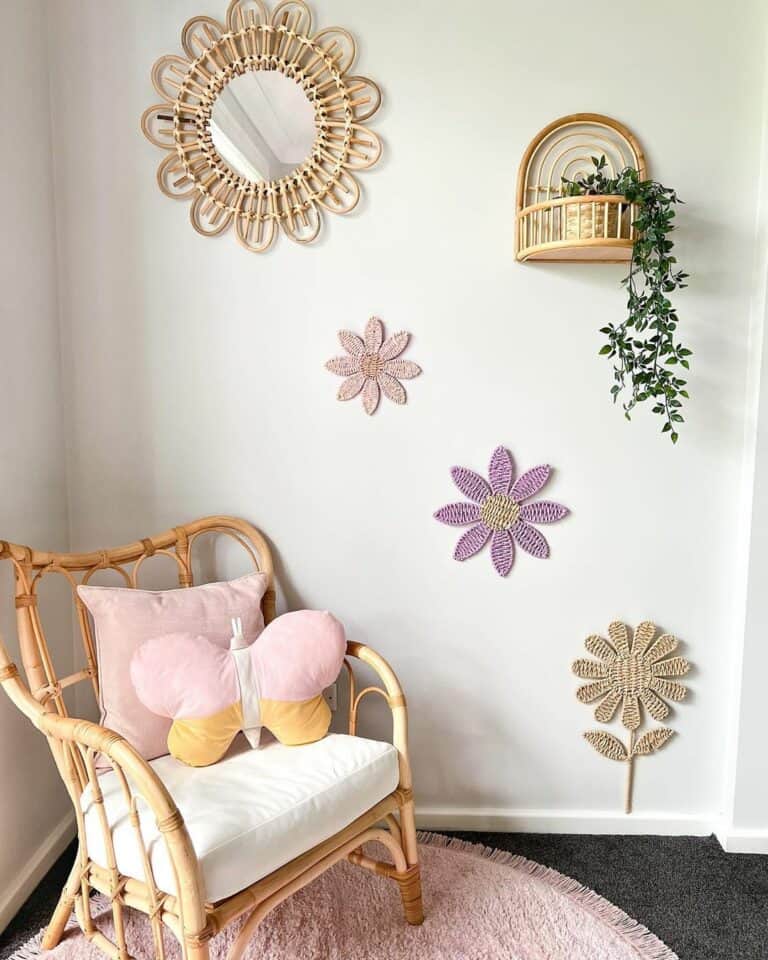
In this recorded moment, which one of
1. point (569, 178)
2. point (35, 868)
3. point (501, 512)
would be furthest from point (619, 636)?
point (35, 868)

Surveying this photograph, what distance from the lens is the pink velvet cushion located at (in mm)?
1804

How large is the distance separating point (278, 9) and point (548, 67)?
2.34 ft

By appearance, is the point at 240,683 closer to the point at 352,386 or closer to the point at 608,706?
the point at 352,386

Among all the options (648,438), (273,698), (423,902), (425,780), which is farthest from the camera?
(425,780)

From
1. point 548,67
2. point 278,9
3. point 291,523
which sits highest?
point 278,9

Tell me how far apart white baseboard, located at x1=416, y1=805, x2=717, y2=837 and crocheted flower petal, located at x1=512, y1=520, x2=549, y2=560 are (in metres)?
0.77

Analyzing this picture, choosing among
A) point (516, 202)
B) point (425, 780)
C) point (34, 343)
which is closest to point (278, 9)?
point (516, 202)

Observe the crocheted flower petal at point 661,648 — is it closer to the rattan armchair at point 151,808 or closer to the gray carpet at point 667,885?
the gray carpet at point 667,885

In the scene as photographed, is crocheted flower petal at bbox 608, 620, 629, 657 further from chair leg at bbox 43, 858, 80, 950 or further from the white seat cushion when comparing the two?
chair leg at bbox 43, 858, 80, 950

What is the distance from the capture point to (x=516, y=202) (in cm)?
202

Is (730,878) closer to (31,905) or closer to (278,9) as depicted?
Result: (31,905)

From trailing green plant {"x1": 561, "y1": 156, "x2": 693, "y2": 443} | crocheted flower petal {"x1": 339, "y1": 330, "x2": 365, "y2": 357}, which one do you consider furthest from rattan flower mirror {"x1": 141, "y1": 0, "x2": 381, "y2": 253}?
trailing green plant {"x1": 561, "y1": 156, "x2": 693, "y2": 443}

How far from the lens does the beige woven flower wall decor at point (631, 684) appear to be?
2160 millimetres

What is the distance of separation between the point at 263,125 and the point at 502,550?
1.31m
